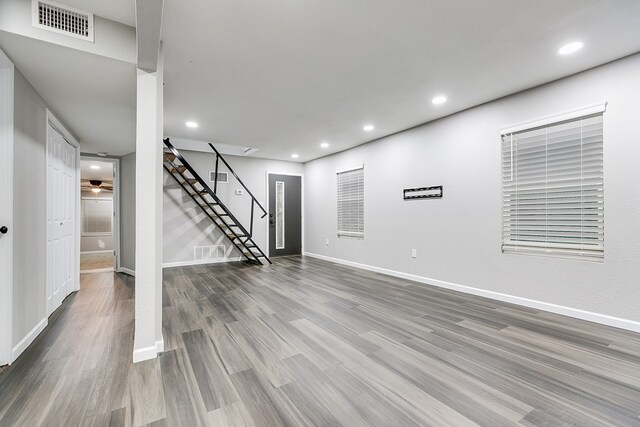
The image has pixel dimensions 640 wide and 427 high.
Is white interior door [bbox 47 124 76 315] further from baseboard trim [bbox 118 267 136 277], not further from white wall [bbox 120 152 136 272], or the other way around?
baseboard trim [bbox 118 267 136 277]

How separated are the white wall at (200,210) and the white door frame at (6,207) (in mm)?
3665

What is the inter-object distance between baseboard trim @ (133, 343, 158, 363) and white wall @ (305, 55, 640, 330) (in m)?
3.77

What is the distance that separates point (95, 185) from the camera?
31.1ft

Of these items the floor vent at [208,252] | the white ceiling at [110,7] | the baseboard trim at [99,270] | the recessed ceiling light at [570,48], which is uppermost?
the white ceiling at [110,7]

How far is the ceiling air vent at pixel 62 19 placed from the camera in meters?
1.88

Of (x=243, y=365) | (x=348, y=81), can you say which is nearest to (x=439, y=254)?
(x=348, y=81)

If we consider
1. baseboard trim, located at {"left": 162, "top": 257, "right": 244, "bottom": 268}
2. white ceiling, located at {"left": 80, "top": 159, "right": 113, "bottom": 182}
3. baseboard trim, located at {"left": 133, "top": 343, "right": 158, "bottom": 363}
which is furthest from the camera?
white ceiling, located at {"left": 80, "top": 159, "right": 113, "bottom": 182}

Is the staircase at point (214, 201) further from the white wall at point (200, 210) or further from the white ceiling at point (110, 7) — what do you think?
the white ceiling at point (110, 7)

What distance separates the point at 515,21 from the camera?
6.81ft

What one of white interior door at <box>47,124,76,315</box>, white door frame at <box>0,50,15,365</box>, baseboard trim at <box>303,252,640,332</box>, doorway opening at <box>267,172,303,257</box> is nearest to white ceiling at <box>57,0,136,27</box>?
white door frame at <box>0,50,15,365</box>

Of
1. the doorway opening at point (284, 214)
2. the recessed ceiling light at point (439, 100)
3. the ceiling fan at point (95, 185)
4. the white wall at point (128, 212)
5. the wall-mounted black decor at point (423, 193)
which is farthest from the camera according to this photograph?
the ceiling fan at point (95, 185)

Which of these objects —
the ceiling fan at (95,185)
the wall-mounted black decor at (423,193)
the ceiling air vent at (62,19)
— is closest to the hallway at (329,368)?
the wall-mounted black decor at (423,193)

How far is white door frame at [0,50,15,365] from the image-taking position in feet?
6.61

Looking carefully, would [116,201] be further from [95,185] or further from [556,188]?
[556,188]
